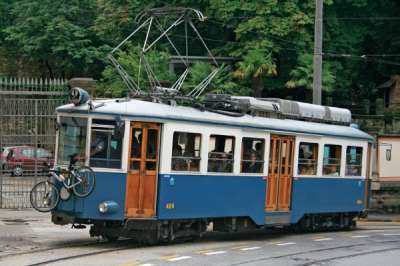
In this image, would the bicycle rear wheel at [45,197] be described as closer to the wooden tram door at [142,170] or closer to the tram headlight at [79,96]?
the wooden tram door at [142,170]

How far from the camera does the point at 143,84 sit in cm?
2934

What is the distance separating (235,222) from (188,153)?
2355 millimetres

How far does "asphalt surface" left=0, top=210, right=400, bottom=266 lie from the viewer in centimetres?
1370

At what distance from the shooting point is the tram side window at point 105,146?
1523 cm

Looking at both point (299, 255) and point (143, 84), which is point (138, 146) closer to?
point (299, 255)

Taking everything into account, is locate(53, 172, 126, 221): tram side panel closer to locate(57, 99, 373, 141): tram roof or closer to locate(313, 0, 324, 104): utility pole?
locate(57, 99, 373, 141): tram roof

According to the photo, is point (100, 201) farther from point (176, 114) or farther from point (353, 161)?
point (353, 161)

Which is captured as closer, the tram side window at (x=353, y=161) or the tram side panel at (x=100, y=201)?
the tram side panel at (x=100, y=201)

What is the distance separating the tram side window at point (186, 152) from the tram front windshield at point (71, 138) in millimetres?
1907

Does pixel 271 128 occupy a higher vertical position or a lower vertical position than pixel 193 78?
lower

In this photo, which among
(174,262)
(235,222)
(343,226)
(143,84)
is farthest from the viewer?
(143,84)

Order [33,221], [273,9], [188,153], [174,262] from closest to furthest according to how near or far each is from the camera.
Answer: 1. [174,262]
2. [188,153]
3. [33,221]
4. [273,9]

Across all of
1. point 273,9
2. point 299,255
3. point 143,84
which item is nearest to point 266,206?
point 299,255

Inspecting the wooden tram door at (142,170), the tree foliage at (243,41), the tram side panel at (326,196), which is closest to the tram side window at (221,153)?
the wooden tram door at (142,170)
